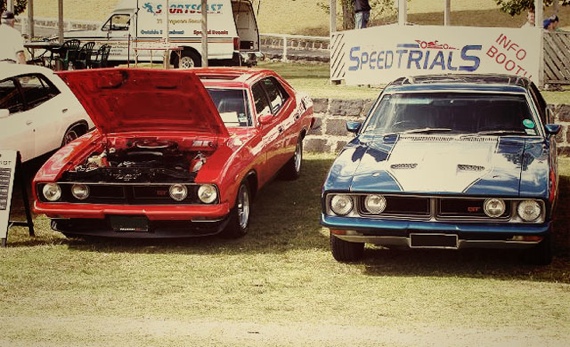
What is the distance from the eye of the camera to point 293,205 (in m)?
11.5

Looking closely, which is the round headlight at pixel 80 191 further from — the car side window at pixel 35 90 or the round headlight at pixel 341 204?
the car side window at pixel 35 90

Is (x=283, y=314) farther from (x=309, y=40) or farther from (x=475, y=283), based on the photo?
(x=309, y=40)

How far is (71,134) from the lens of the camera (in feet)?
43.1

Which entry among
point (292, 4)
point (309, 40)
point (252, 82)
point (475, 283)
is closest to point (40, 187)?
point (252, 82)

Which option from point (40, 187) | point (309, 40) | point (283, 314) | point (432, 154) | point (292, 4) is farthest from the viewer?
point (292, 4)

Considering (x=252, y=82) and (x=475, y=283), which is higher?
(x=252, y=82)

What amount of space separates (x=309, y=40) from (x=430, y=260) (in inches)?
1100

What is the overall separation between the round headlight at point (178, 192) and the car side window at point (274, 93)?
2502 mm

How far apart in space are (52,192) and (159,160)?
1.06 meters

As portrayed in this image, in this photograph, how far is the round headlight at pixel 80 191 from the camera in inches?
372

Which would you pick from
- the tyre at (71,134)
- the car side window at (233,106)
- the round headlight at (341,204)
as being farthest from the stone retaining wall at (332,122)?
the round headlight at (341,204)

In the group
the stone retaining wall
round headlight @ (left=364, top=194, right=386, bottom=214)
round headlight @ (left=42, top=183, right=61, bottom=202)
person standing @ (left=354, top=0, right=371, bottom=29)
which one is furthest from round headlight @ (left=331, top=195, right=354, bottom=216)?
person standing @ (left=354, top=0, right=371, bottom=29)

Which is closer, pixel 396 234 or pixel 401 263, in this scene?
pixel 396 234

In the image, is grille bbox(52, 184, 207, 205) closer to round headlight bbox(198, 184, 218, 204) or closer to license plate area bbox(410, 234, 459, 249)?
round headlight bbox(198, 184, 218, 204)
